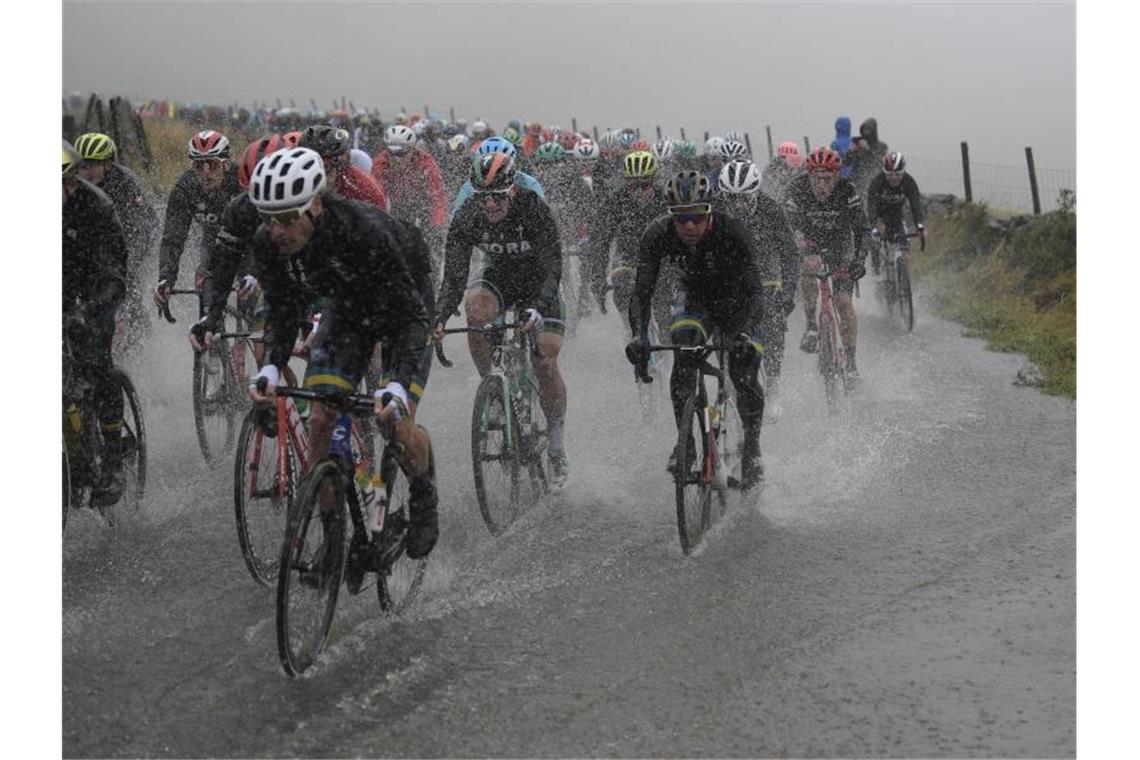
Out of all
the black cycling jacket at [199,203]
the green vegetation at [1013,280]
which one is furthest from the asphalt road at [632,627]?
the green vegetation at [1013,280]

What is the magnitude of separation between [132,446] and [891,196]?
35.0ft

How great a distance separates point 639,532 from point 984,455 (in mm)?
3459

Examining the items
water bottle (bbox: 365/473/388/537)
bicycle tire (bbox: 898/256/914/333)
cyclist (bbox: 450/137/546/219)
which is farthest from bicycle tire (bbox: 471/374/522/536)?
bicycle tire (bbox: 898/256/914/333)

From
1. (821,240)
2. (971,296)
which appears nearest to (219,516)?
(821,240)

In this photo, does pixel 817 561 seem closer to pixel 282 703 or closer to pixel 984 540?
pixel 984 540

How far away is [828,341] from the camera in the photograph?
12.1 metres

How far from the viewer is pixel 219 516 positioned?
807 cm

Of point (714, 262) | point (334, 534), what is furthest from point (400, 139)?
point (334, 534)

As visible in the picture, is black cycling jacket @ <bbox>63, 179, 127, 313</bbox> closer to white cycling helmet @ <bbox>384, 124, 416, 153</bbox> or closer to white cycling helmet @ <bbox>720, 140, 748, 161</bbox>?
white cycling helmet @ <bbox>384, 124, 416, 153</bbox>

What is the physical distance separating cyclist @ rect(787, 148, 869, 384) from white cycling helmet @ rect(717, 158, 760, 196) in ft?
8.13

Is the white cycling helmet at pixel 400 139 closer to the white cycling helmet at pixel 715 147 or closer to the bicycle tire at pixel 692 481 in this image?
the white cycling helmet at pixel 715 147

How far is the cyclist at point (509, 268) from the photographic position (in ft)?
26.9

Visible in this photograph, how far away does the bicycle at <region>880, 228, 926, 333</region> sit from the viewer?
16344 mm
